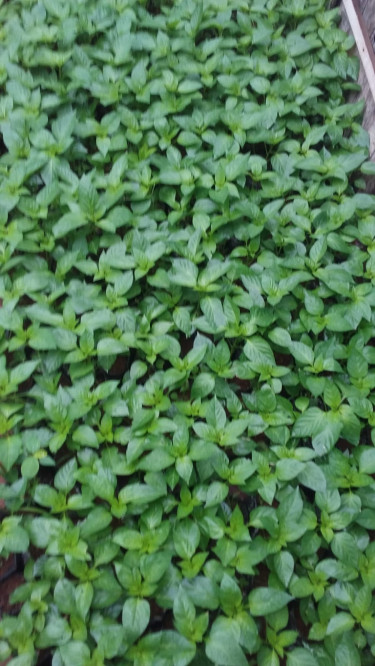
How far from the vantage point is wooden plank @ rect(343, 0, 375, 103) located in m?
2.14

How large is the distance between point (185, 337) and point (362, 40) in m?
1.60

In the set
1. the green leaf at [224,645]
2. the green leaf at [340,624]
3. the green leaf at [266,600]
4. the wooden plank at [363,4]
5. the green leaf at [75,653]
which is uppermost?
the wooden plank at [363,4]

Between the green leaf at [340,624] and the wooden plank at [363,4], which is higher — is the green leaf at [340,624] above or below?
below

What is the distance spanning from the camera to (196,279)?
1625mm

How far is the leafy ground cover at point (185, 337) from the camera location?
118 cm

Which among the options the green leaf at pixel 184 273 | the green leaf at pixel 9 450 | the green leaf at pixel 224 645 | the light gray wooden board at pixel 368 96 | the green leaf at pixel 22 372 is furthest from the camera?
the light gray wooden board at pixel 368 96

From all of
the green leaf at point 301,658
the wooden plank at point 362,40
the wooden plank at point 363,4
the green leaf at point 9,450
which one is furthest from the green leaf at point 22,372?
the wooden plank at point 363,4

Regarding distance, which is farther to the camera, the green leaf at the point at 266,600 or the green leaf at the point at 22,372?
the green leaf at the point at 22,372

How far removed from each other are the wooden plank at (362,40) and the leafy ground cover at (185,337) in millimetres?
56

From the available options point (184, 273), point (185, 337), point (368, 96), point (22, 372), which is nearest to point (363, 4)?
point (368, 96)

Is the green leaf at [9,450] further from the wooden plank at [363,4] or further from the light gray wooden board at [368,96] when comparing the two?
the wooden plank at [363,4]

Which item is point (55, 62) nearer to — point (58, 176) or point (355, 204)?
point (58, 176)

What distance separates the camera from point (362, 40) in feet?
7.24

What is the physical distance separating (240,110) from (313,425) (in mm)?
1360
